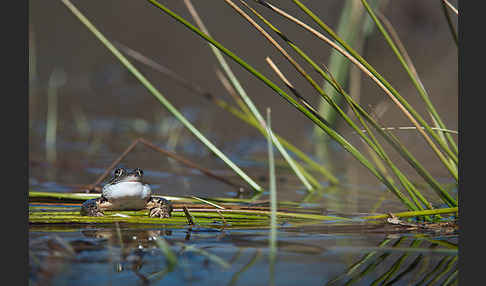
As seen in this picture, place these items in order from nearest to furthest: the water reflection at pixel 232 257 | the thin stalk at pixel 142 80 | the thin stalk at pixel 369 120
Result: the water reflection at pixel 232 257, the thin stalk at pixel 369 120, the thin stalk at pixel 142 80

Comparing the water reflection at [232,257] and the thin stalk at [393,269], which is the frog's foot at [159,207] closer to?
the water reflection at [232,257]

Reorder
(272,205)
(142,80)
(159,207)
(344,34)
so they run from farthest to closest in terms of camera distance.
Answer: (344,34), (142,80), (159,207), (272,205)

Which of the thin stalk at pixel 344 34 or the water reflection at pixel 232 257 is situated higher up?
the thin stalk at pixel 344 34

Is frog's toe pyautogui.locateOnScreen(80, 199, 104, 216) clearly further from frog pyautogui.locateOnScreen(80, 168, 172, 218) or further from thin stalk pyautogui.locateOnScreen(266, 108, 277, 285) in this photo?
thin stalk pyautogui.locateOnScreen(266, 108, 277, 285)

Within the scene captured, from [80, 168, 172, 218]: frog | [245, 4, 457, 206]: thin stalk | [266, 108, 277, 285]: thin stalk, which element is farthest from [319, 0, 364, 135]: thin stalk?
[266, 108, 277, 285]: thin stalk

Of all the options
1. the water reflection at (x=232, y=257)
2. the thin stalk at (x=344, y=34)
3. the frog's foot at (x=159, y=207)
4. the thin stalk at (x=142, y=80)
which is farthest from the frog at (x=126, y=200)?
the thin stalk at (x=344, y=34)

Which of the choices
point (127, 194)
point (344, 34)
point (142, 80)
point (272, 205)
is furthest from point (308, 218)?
point (344, 34)

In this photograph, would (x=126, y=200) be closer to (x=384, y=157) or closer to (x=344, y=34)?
(x=384, y=157)

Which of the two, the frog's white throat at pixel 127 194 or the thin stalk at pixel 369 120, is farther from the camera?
the frog's white throat at pixel 127 194
